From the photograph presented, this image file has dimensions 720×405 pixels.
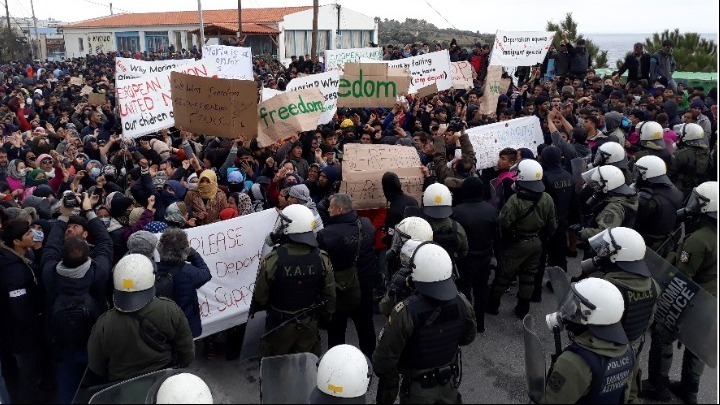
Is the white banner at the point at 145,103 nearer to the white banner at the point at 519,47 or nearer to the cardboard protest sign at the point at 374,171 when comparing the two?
the cardboard protest sign at the point at 374,171

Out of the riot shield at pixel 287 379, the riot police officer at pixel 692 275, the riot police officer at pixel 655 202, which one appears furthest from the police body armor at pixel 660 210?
the riot shield at pixel 287 379

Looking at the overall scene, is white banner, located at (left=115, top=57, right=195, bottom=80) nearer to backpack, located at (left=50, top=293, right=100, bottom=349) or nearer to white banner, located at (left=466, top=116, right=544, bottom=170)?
white banner, located at (left=466, top=116, right=544, bottom=170)

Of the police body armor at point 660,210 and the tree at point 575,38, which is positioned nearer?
the police body armor at point 660,210

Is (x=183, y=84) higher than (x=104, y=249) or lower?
higher

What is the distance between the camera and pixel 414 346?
387 centimetres

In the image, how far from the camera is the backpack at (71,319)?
4.24 metres

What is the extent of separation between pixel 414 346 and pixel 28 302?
9.91 ft

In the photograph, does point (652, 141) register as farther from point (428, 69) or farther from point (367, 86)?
point (428, 69)

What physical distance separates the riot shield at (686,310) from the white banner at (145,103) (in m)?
6.79

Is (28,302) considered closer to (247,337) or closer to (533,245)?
(247,337)

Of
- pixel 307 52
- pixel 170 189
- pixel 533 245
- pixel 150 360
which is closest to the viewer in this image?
pixel 150 360

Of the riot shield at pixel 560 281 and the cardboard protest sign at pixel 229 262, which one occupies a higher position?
the riot shield at pixel 560 281

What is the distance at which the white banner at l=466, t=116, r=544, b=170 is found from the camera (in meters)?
8.15

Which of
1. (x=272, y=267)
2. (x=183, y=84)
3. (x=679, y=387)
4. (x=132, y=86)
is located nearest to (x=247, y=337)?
(x=272, y=267)
